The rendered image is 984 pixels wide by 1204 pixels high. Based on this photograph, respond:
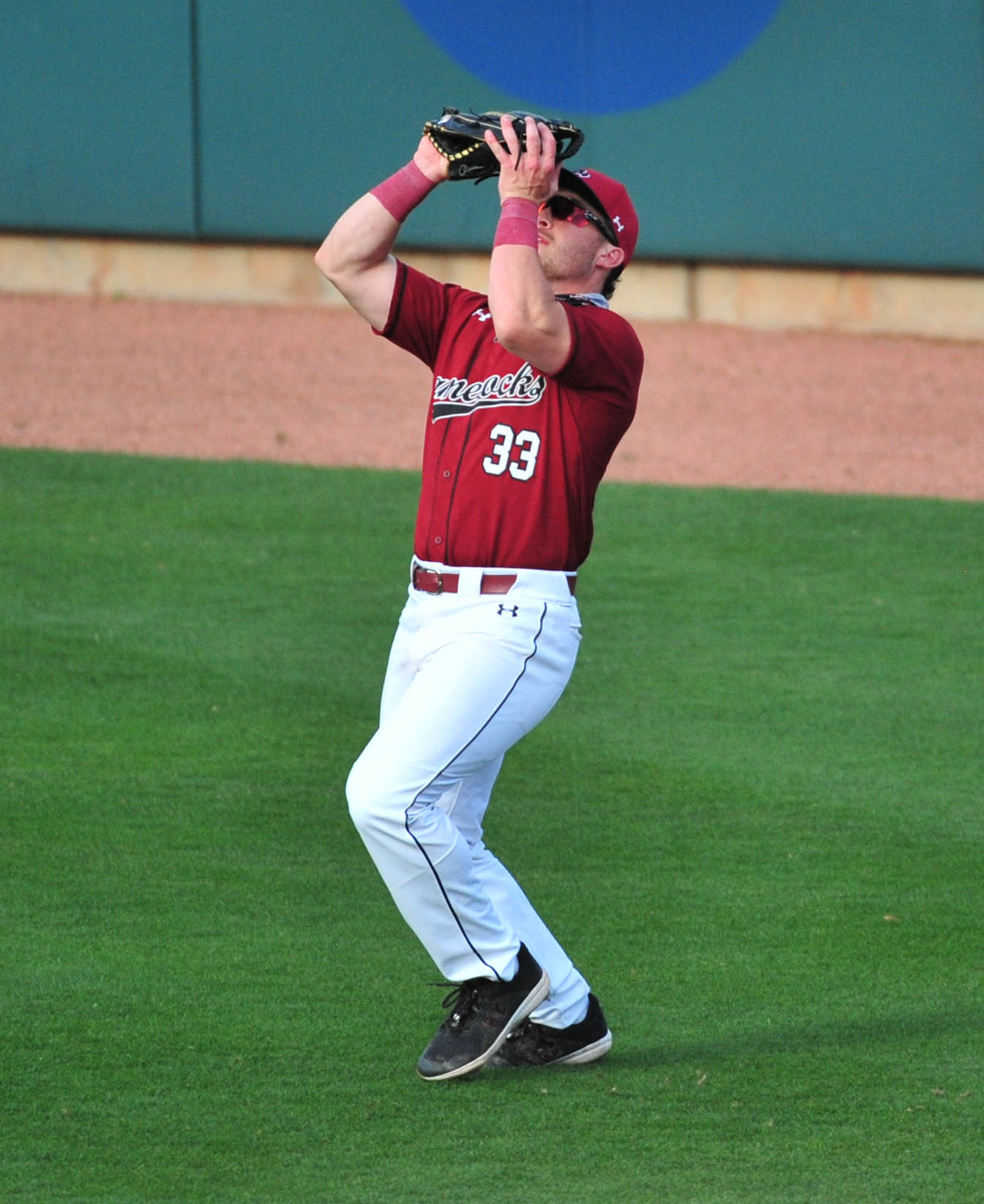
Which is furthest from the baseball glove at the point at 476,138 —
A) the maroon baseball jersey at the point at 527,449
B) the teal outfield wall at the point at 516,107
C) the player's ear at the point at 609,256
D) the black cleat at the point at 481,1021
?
the teal outfield wall at the point at 516,107

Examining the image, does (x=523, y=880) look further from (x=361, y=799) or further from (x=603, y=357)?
(x=603, y=357)

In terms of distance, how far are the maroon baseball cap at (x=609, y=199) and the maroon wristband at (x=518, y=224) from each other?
16 cm

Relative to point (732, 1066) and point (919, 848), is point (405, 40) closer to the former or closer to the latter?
point (919, 848)

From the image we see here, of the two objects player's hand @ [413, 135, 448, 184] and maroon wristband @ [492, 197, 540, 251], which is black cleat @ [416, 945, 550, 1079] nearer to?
maroon wristband @ [492, 197, 540, 251]

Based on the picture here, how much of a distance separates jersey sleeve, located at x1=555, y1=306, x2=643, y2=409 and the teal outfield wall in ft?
31.9

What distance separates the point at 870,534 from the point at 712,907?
4553 millimetres

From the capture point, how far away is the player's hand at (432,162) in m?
3.75

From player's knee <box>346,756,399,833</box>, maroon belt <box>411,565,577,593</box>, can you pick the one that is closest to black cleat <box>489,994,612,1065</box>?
player's knee <box>346,756,399,833</box>

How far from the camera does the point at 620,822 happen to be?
5.19 m

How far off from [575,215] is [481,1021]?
1.57m

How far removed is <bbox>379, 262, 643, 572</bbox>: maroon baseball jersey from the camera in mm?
3570

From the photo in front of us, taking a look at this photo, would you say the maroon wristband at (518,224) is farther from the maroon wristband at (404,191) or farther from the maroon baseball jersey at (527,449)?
the maroon wristband at (404,191)

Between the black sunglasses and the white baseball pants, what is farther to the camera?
the black sunglasses

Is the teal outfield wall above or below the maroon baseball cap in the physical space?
above
